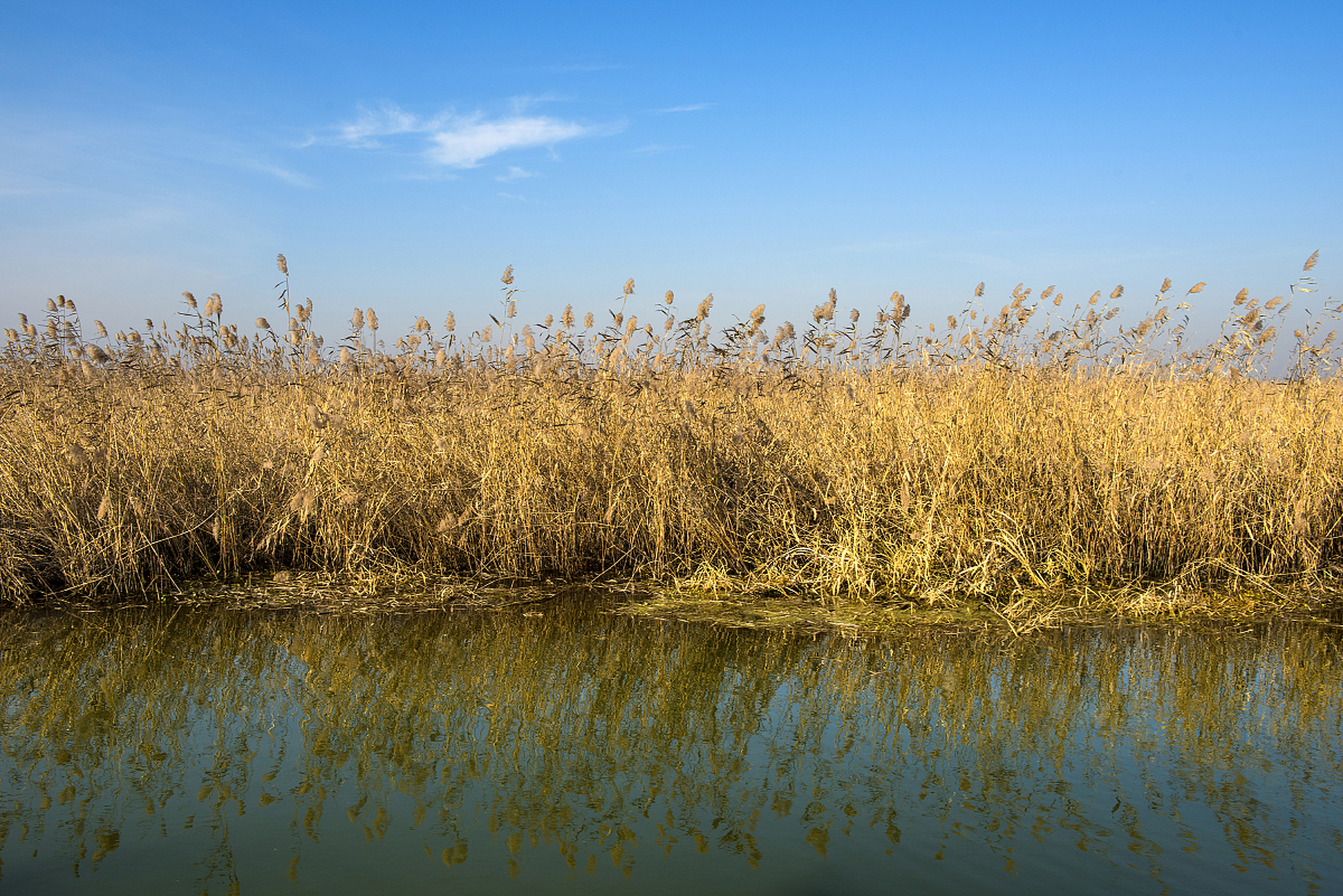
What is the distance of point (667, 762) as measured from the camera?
106 inches

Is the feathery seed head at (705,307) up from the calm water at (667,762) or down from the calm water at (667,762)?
up

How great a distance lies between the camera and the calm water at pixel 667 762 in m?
2.14

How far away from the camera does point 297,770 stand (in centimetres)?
262

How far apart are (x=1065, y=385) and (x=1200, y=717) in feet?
9.71

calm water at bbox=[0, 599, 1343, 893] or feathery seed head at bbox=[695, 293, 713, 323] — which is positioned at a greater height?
feathery seed head at bbox=[695, 293, 713, 323]

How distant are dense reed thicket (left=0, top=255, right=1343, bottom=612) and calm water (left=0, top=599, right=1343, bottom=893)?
731 millimetres

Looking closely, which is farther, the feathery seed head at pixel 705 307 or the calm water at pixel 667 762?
the feathery seed head at pixel 705 307

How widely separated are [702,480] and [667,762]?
253 cm

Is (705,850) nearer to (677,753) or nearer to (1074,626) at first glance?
(677,753)

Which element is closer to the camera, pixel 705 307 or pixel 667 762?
pixel 667 762

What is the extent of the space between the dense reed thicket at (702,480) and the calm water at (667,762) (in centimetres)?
73

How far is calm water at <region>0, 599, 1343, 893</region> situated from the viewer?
2139mm

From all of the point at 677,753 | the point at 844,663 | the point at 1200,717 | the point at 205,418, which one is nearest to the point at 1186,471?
the point at 1200,717

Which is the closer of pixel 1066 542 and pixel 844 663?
pixel 844 663
